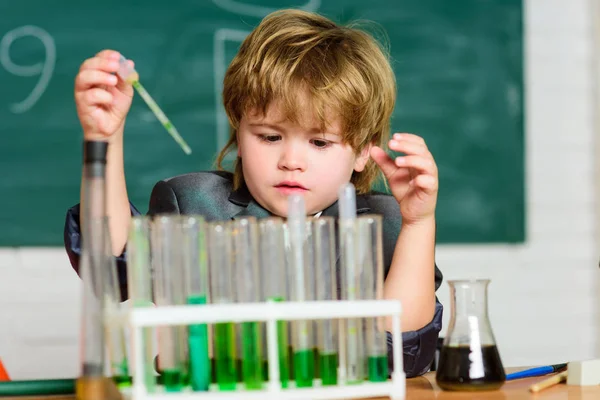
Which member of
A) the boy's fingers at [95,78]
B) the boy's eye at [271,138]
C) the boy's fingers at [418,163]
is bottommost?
the boy's fingers at [418,163]

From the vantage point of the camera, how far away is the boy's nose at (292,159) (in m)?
1.32

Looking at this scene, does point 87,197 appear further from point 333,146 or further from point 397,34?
point 397,34

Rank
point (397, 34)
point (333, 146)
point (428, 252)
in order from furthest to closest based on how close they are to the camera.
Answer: point (397, 34) → point (333, 146) → point (428, 252)

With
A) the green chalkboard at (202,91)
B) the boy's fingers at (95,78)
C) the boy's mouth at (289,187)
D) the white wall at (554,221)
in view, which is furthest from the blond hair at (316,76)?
the white wall at (554,221)

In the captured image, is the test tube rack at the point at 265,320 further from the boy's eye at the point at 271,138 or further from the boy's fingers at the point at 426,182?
the boy's eye at the point at 271,138

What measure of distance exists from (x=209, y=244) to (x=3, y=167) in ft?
6.40

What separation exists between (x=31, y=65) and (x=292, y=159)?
169 centimetres

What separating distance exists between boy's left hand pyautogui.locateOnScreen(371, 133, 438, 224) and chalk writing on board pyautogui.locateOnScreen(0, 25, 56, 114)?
1807mm

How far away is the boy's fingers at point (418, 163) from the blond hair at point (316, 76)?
0.26 m

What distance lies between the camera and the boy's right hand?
1066 mm

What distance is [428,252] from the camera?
48.6 inches

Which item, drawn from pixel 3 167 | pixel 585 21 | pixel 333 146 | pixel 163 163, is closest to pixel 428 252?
pixel 333 146

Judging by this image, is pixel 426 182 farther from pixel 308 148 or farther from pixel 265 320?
pixel 265 320

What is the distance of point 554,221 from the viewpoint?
3068 mm
